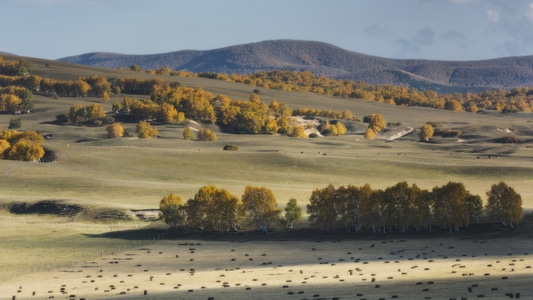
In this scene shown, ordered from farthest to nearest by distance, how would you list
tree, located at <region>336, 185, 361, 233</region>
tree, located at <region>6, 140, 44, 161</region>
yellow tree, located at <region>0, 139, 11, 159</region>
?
1. yellow tree, located at <region>0, 139, 11, 159</region>
2. tree, located at <region>6, 140, 44, 161</region>
3. tree, located at <region>336, 185, 361, 233</region>

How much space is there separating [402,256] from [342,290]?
74.4 feet

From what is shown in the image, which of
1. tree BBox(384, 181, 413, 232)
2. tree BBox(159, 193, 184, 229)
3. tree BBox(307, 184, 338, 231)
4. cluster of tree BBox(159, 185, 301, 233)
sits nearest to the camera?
tree BBox(384, 181, 413, 232)

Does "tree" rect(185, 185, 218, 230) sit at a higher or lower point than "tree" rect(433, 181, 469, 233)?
lower

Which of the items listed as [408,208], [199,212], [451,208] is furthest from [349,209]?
[199,212]

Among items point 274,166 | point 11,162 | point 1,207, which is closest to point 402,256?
point 1,207

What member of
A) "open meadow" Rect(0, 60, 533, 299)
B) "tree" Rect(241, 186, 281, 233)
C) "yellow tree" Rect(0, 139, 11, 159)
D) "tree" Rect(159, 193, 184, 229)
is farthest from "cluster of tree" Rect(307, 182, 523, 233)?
"yellow tree" Rect(0, 139, 11, 159)

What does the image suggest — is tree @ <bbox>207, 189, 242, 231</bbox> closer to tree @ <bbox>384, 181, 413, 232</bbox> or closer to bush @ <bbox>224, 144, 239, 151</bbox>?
tree @ <bbox>384, 181, 413, 232</bbox>

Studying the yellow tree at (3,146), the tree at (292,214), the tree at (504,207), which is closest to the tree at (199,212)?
the tree at (292,214)

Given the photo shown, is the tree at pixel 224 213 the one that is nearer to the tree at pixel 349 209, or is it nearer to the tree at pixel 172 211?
the tree at pixel 172 211

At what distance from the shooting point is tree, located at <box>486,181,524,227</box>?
97.7 m

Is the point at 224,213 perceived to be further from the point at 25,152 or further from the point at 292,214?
the point at 25,152

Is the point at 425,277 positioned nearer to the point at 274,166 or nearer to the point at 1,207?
the point at 1,207

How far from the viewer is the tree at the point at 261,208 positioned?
10588 centimetres

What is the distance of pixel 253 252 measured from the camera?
299 feet
